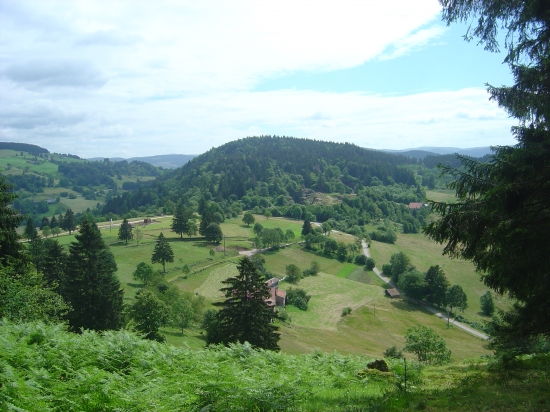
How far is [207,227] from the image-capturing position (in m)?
85.6

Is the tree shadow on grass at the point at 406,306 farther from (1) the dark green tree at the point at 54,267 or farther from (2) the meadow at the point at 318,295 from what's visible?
(1) the dark green tree at the point at 54,267

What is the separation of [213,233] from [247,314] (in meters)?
64.0

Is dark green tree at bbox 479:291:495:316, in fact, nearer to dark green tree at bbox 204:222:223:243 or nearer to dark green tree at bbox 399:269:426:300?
dark green tree at bbox 399:269:426:300

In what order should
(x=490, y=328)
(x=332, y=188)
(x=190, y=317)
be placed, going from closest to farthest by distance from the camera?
1. (x=490, y=328)
2. (x=190, y=317)
3. (x=332, y=188)

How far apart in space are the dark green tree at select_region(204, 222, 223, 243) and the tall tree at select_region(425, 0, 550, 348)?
7766 cm

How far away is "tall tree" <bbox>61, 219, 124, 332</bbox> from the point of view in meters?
26.3

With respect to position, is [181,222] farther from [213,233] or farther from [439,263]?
[439,263]

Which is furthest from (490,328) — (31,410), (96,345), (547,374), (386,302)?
(386,302)

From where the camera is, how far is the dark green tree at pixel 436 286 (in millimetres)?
64312

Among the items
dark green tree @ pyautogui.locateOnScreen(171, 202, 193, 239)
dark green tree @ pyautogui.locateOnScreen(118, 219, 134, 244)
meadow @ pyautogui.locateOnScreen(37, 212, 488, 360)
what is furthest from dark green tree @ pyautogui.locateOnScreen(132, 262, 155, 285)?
dark green tree @ pyautogui.locateOnScreen(171, 202, 193, 239)

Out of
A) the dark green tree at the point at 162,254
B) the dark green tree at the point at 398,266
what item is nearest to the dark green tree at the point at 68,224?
the dark green tree at the point at 162,254

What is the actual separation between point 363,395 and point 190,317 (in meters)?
32.0

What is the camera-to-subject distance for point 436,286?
65.1m

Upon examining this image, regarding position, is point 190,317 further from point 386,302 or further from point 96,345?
point 386,302
